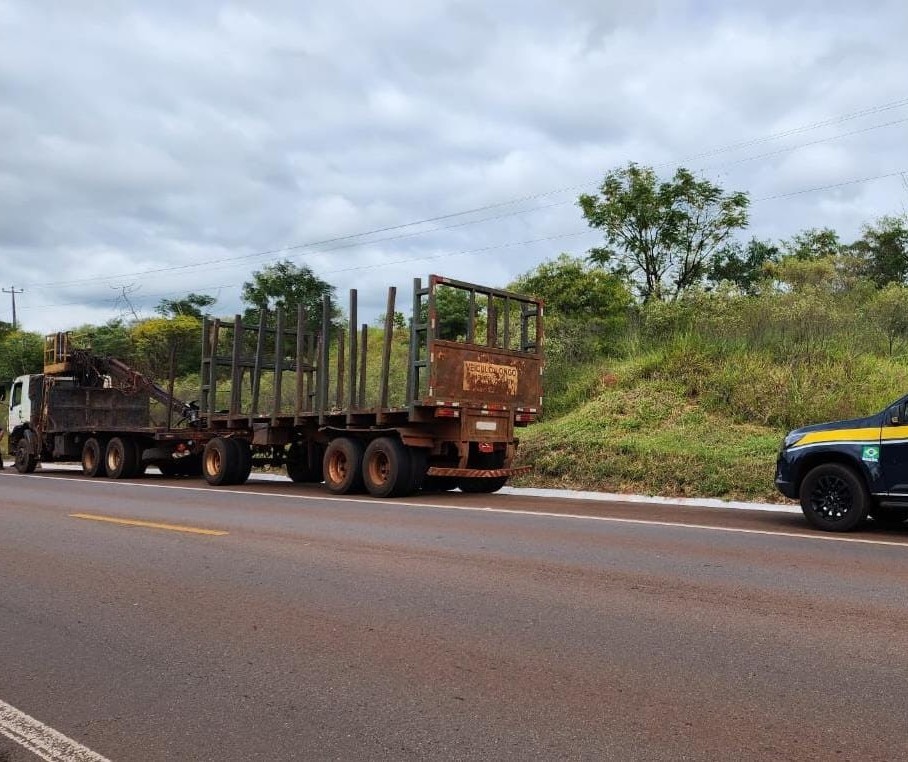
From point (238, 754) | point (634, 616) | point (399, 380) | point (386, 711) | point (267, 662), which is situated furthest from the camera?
point (399, 380)

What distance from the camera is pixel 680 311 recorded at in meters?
25.2

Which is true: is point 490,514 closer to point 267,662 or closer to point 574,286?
point 267,662

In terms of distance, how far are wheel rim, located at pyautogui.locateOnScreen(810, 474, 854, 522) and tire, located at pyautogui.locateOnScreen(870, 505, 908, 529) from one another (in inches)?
20.9

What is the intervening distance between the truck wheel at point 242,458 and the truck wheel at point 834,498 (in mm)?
11130

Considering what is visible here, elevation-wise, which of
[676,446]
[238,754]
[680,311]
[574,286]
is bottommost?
[238,754]

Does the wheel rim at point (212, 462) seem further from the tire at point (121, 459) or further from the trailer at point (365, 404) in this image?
the tire at point (121, 459)

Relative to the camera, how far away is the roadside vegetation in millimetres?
16656

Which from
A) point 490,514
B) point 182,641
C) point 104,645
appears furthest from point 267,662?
point 490,514

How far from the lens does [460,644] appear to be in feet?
17.4

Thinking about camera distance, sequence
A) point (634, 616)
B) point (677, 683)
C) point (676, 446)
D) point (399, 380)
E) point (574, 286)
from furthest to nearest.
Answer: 1. point (574, 286)
2. point (676, 446)
3. point (399, 380)
4. point (634, 616)
5. point (677, 683)

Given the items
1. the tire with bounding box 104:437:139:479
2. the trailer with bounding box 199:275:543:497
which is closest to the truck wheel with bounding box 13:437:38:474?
the tire with bounding box 104:437:139:479

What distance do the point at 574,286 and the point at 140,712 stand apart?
97.5ft

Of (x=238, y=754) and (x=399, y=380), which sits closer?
(x=238, y=754)

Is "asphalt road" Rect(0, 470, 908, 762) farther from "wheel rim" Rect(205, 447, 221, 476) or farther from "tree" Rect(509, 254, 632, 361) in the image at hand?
"tree" Rect(509, 254, 632, 361)
